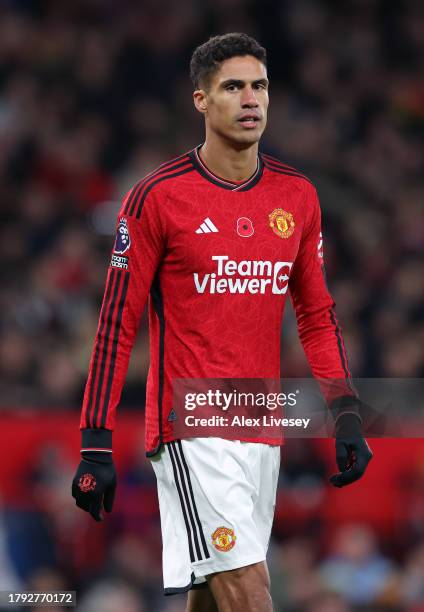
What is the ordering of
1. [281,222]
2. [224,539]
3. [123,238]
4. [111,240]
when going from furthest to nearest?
[111,240]
[281,222]
[123,238]
[224,539]

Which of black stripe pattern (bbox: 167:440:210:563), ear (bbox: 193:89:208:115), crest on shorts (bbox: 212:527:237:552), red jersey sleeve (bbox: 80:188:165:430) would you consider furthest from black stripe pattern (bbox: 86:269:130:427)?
ear (bbox: 193:89:208:115)

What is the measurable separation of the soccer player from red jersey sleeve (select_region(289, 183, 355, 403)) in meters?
0.07

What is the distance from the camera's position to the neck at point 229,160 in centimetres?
413

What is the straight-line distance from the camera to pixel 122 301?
398cm

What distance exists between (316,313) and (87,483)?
1.01 meters

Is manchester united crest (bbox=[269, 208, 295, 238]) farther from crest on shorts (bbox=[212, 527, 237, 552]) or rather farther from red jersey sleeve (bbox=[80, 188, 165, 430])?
crest on shorts (bbox=[212, 527, 237, 552])

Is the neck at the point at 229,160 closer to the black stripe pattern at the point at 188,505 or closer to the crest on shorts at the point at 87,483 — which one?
the black stripe pattern at the point at 188,505

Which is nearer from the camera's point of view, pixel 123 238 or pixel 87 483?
pixel 87 483

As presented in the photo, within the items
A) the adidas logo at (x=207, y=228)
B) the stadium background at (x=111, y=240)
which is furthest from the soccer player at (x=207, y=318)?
the stadium background at (x=111, y=240)

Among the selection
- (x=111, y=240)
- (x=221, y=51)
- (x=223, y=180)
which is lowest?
(x=223, y=180)

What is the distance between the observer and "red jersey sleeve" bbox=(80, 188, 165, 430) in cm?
394

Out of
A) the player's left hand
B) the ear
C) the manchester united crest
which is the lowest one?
the player's left hand

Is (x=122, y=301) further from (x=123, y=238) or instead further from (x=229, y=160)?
(x=229, y=160)

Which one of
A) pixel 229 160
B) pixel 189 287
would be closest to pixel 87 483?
pixel 189 287
